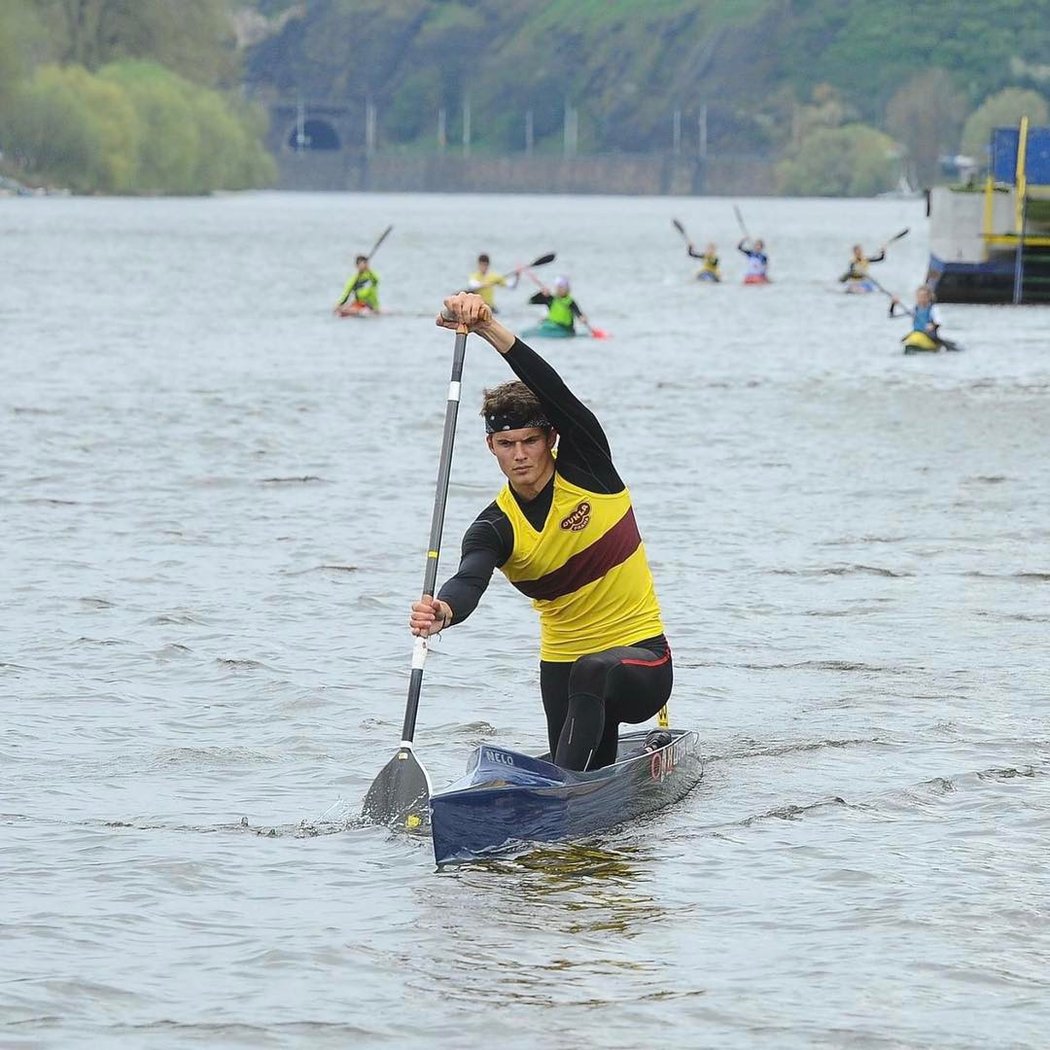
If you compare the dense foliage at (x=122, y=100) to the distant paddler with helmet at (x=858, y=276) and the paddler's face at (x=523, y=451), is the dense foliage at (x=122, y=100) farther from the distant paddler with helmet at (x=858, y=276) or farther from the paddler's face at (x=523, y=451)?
the paddler's face at (x=523, y=451)

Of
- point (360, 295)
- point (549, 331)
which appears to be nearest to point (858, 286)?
point (360, 295)

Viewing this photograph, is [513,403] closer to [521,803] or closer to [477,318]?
[477,318]

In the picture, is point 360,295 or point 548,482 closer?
point 548,482

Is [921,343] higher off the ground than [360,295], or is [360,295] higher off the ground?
[360,295]

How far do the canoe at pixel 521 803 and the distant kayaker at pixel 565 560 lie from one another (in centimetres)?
14

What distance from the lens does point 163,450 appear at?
24016 mm

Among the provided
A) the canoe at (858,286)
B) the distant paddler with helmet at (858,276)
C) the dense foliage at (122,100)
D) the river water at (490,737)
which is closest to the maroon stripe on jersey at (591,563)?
the river water at (490,737)

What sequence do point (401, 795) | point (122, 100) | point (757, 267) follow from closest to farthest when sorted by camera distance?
point (401, 795) < point (757, 267) < point (122, 100)

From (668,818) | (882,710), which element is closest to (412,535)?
(882,710)

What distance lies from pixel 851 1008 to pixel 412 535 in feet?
35.8

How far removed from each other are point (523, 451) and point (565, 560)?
0.51 meters

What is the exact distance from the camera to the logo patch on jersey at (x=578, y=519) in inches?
354

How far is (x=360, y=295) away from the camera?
46250 millimetres

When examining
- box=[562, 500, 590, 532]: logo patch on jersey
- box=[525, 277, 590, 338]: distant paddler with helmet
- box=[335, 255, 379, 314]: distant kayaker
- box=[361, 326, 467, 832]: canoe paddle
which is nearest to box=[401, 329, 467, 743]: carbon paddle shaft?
box=[361, 326, 467, 832]: canoe paddle
